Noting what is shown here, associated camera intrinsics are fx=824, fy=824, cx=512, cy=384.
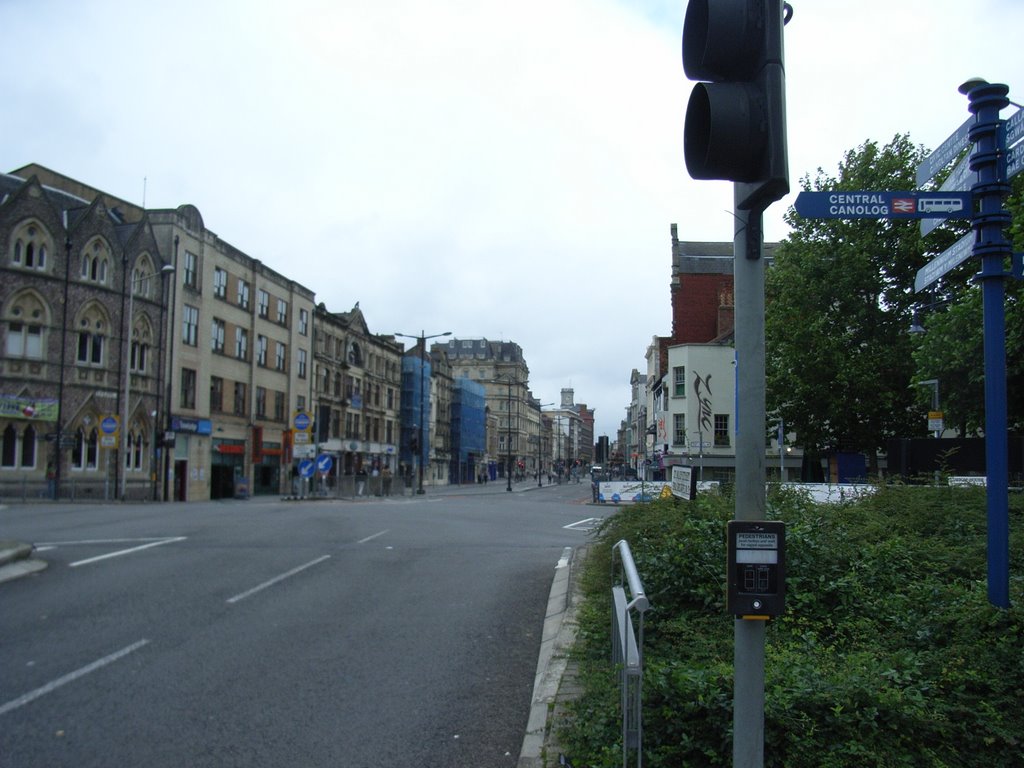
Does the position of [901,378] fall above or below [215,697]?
above

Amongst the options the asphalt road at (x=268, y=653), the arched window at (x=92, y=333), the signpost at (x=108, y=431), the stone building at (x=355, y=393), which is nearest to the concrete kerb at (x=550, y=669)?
the asphalt road at (x=268, y=653)

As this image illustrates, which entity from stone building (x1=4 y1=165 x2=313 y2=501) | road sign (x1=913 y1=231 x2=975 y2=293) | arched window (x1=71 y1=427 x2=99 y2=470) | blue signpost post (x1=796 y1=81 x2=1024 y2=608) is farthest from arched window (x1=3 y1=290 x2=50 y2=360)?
blue signpost post (x1=796 y1=81 x2=1024 y2=608)

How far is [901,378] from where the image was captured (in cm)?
3309

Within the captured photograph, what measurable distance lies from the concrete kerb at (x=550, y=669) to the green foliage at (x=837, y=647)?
22 cm

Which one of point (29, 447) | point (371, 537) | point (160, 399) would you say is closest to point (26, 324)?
point (29, 447)

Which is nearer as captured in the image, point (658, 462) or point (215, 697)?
point (215, 697)

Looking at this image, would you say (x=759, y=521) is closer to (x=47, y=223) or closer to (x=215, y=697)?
(x=215, y=697)

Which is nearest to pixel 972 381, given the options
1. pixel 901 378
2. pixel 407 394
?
pixel 901 378

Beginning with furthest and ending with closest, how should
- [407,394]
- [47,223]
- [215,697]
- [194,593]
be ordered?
1. [407,394]
2. [47,223]
3. [194,593]
4. [215,697]

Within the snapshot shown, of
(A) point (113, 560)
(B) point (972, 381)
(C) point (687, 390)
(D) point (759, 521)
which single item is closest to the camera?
(D) point (759, 521)

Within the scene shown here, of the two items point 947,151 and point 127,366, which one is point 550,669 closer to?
point 947,151

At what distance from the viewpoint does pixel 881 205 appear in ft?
15.9

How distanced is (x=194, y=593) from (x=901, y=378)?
98.4ft

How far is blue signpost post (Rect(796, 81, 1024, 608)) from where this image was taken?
16.4 feet
